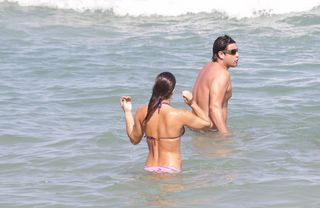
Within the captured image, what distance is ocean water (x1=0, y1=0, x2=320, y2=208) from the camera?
6.93 meters

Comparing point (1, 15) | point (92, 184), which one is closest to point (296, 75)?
point (92, 184)

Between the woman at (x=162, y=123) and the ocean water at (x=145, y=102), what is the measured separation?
0.15 meters

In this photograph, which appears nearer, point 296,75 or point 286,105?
point 286,105

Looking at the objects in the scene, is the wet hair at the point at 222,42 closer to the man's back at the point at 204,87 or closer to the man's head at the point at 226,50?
the man's head at the point at 226,50

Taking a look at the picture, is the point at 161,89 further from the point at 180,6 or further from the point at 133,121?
the point at 180,6

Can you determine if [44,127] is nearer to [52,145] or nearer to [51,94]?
[52,145]

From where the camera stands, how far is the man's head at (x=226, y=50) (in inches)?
337

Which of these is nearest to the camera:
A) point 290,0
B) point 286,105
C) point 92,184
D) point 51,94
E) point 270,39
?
point 92,184

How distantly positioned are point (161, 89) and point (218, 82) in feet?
6.83

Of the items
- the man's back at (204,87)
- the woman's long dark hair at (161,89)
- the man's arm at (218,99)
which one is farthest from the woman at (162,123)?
the man's back at (204,87)

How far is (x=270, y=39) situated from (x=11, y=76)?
17.1 feet

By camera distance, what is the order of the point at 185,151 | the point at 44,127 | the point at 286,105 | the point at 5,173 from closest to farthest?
the point at 5,173 → the point at 185,151 → the point at 44,127 → the point at 286,105

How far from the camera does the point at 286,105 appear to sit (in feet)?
34.3

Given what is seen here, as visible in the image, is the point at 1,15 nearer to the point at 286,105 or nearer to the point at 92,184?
the point at 286,105
